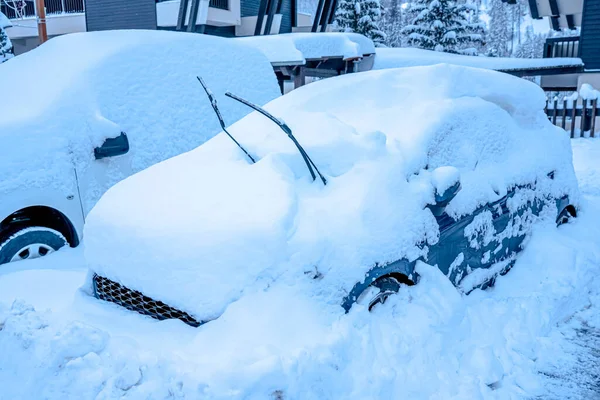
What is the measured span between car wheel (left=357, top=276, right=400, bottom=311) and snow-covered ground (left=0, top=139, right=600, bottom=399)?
0.05m

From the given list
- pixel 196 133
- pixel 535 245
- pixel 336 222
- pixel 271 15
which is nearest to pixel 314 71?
pixel 271 15

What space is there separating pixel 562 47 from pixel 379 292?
75.6 feet

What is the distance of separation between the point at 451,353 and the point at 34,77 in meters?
4.38

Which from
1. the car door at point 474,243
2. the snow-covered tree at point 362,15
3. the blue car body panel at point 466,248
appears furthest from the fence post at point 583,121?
the snow-covered tree at point 362,15

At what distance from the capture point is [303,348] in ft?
8.08

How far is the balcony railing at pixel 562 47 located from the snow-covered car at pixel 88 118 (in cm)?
2040

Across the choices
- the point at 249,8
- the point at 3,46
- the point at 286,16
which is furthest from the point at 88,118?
the point at 286,16

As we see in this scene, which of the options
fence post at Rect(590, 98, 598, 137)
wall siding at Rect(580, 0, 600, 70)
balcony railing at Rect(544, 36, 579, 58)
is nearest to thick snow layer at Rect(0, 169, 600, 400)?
fence post at Rect(590, 98, 598, 137)

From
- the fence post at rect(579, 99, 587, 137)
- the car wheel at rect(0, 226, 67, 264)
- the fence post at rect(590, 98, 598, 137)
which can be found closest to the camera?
the car wheel at rect(0, 226, 67, 264)

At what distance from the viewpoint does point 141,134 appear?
495 cm

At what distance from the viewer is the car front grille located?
2722 millimetres

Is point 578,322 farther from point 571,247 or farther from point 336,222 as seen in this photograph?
point 336,222

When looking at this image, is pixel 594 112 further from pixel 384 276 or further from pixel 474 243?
pixel 384 276

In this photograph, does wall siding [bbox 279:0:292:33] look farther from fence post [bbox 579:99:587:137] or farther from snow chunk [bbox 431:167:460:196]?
snow chunk [bbox 431:167:460:196]
